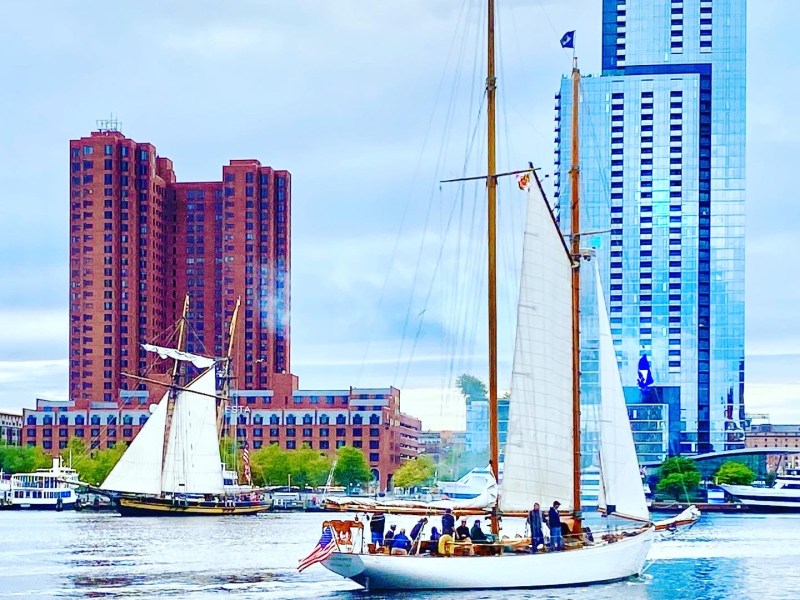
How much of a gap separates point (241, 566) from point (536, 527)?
84.9 ft

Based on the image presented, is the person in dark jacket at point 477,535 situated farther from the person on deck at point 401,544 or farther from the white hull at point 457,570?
the person on deck at point 401,544

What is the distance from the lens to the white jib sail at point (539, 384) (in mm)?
59750

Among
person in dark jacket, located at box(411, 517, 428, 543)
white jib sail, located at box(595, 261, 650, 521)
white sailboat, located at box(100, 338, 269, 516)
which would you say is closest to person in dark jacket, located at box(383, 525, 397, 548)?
person in dark jacket, located at box(411, 517, 428, 543)

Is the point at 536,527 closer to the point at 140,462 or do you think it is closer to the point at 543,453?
the point at 543,453

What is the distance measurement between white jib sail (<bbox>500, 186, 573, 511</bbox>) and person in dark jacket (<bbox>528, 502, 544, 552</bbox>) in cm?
185

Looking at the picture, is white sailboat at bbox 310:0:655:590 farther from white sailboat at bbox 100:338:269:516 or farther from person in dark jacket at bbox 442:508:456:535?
white sailboat at bbox 100:338:269:516

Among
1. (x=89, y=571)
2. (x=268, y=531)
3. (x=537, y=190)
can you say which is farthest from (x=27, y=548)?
(x=537, y=190)

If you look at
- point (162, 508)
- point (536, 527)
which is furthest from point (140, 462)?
point (536, 527)

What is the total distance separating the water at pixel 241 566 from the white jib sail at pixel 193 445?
18.9 meters

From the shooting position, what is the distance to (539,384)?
6050 cm

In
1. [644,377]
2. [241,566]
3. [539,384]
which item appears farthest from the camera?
[644,377]

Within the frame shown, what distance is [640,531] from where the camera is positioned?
62969 mm

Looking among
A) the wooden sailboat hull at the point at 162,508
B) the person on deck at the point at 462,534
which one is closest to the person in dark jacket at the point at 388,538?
the person on deck at the point at 462,534

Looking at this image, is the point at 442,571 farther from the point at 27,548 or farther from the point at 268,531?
the point at 268,531
